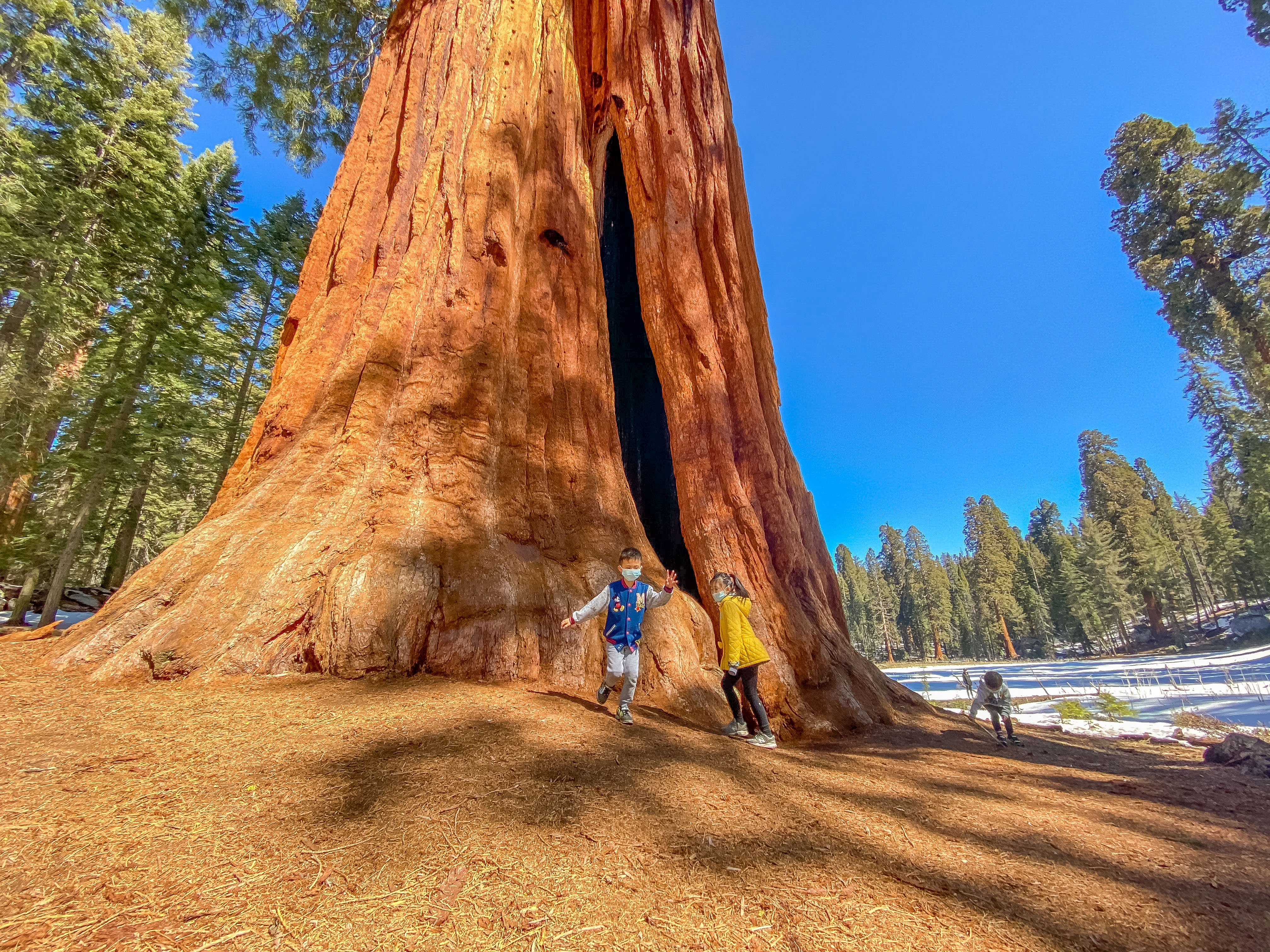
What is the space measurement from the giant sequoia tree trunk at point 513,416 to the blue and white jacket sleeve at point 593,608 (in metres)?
0.45

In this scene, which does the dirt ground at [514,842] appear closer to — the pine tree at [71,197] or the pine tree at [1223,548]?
the pine tree at [71,197]

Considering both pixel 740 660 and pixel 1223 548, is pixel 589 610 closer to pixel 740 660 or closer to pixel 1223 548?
pixel 740 660

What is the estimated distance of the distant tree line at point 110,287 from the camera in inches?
503

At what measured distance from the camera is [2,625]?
33.6ft

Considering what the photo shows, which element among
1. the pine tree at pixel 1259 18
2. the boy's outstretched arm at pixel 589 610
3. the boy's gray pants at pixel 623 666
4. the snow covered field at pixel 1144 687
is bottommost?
the snow covered field at pixel 1144 687

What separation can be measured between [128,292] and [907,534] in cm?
Result: 7616

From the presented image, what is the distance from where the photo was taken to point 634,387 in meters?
10.5

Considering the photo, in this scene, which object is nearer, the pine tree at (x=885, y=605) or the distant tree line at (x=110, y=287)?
the distant tree line at (x=110, y=287)

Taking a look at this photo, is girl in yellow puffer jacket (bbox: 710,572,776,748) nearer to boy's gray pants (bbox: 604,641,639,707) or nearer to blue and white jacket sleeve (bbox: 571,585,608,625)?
boy's gray pants (bbox: 604,641,639,707)

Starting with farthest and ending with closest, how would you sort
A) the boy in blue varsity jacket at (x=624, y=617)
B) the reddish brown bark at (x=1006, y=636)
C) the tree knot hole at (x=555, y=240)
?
the reddish brown bark at (x=1006, y=636) < the tree knot hole at (x=555, y=240) < the boy in blue varsity jacket at (x=624, y=617)

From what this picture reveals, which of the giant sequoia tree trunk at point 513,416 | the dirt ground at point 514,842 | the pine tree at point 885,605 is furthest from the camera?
the pine tree at point 885,605

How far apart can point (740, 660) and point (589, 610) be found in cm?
149

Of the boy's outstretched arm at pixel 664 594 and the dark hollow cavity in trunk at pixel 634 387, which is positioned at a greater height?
the dark hollow cavity in trunk at pixel 634 387

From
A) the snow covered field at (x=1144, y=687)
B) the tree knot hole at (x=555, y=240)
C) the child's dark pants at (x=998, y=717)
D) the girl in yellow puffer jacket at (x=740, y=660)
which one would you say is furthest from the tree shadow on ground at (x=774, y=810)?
the snow covered field at (x=1144, y=687)
